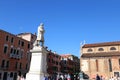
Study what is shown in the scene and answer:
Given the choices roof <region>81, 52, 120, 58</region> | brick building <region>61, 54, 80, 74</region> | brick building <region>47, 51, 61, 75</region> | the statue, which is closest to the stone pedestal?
the statue

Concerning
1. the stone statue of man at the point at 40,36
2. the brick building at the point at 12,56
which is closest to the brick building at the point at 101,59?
the brick building at the point at 12,56

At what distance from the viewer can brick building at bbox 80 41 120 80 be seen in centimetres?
4259

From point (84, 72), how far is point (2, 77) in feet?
70.0

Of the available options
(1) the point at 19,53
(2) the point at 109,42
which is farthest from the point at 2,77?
(2) the point at 109,42

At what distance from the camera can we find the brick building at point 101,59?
42594 millimetres

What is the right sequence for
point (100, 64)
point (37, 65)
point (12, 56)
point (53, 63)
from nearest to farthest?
point (37, 65) → point (12, 56) → point (100, 64) → point (53, 63)

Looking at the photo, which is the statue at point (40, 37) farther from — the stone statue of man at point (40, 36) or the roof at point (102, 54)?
the roof at point (102, 54)

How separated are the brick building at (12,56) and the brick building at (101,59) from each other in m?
15.9

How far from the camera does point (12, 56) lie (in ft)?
124

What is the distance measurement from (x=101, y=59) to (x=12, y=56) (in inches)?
898

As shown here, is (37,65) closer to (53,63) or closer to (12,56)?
(12,56)

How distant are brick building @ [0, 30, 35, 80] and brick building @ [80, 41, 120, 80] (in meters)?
15.9

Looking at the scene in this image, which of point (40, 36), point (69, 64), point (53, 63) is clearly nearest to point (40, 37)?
point (40, 36)

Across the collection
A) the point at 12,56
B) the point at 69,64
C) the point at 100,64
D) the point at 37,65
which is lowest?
the point at 37,65
